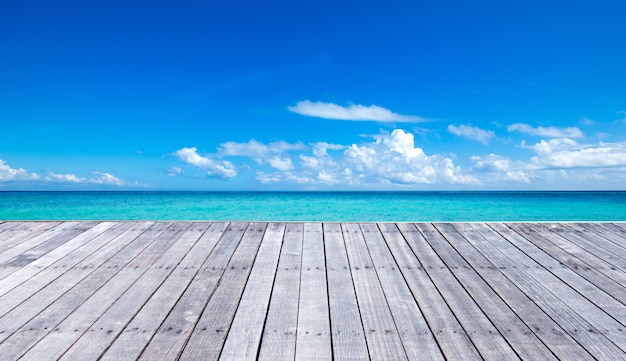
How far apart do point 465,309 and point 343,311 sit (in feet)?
2.31

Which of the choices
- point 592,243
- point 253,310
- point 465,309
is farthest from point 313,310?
point 592,243

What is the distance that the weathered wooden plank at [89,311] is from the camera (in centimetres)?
185

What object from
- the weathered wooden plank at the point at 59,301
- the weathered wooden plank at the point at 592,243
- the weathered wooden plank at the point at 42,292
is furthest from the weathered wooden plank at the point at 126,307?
the weathered wooden plank at the point at 592,243

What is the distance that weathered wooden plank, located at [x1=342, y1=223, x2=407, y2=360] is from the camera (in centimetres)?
184

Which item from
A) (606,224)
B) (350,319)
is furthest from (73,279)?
(606,224)

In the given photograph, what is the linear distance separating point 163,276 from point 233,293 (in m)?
0.65

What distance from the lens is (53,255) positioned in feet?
11.2

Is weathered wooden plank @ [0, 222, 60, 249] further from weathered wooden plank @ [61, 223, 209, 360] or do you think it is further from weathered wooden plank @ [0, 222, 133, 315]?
weathered wooden plank @ [61, 223, 209, 360]

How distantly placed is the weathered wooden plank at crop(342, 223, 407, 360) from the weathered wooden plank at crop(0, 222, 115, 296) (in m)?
2.26

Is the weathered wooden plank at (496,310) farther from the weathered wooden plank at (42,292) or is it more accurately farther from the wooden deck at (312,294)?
the weathered wooden plank at (42,292)

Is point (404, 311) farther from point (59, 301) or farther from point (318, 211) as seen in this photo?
point (318, 211)

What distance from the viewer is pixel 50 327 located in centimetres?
207

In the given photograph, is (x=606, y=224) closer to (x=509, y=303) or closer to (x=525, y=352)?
(x=509, y=303)

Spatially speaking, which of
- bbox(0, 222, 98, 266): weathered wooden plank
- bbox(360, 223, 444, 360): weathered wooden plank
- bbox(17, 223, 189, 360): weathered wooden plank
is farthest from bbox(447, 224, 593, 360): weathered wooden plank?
bbox(0, 222, 98, 266): weathered wooden plank
